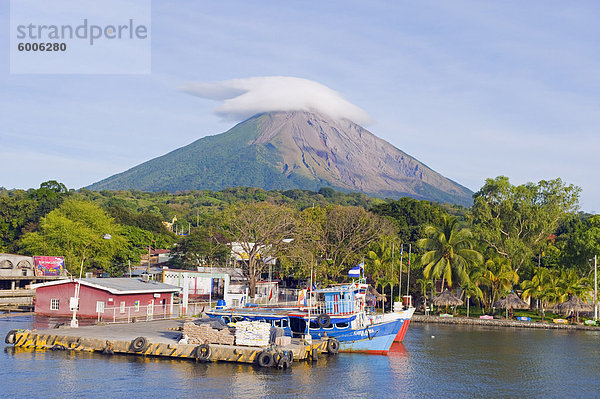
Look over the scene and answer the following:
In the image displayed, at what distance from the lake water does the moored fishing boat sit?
1.17 metres

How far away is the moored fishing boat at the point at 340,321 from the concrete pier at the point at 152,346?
1.52 meters

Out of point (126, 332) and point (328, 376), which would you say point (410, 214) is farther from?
point (328, 376)

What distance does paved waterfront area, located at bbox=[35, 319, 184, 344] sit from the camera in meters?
40.2

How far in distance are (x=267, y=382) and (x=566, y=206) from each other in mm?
63480

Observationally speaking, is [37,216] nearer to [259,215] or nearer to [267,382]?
[259,215]

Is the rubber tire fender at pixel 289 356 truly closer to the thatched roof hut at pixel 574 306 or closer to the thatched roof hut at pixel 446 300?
the thatched roof hut at pixel 446 300

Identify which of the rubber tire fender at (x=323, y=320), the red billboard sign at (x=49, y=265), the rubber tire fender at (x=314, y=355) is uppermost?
the red billboard sign at (x=49, y=265)

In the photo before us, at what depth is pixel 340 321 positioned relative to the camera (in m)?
42.8

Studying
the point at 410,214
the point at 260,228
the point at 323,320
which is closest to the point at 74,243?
the point at 260,228

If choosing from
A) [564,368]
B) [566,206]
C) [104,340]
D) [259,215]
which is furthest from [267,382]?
[566,206]

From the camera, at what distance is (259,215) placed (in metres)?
71.2

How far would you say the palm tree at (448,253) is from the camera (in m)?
70.2

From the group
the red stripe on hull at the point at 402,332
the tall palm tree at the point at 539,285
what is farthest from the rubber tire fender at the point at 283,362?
the tall palm tree at the point at 539,285

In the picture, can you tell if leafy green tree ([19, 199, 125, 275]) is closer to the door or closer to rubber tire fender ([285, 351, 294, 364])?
the door
